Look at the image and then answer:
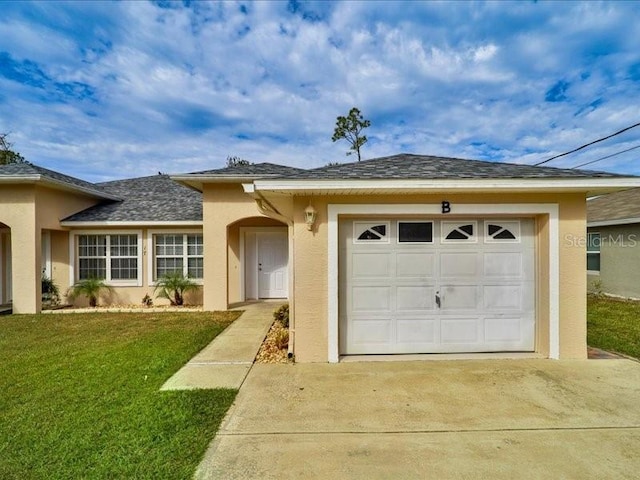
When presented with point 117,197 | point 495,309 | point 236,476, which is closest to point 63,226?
point 117,197

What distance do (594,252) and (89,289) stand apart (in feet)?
66.8

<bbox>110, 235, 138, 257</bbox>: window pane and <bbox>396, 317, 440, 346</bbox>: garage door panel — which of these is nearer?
<bbox>396, 317, 440, 346</bbox>: garage door panel

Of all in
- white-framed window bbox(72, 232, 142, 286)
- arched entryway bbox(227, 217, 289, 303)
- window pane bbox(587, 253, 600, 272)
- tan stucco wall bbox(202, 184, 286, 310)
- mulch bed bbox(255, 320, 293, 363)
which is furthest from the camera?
window pane bbox(587, 253, 600, 272)

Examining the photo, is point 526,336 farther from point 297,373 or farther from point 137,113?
point 137,113

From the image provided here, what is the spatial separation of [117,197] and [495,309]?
14.2m

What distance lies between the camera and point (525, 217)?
6117mm

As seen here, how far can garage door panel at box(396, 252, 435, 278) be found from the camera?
19.9ft

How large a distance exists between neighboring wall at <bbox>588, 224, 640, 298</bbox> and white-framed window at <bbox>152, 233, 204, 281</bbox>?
16.0m

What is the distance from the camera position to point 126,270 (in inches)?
486

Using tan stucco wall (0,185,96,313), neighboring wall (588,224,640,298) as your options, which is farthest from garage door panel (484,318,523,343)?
tan stucco wall (0,185,96,313)

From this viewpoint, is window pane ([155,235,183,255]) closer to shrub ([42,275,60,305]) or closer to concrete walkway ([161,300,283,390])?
shrub ([42,275,60,305])

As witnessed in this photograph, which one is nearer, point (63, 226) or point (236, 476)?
point (236, 476)

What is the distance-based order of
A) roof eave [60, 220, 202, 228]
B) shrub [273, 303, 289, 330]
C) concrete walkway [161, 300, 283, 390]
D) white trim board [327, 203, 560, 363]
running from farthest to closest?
roof eave [60, 220, 202, 228] < shrub [273, 303, 289, 330] < white trim board [327, 203, 560, 363] < concrete walkway [161, 300, 283, 390]

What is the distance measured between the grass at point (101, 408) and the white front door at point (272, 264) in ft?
16.2
